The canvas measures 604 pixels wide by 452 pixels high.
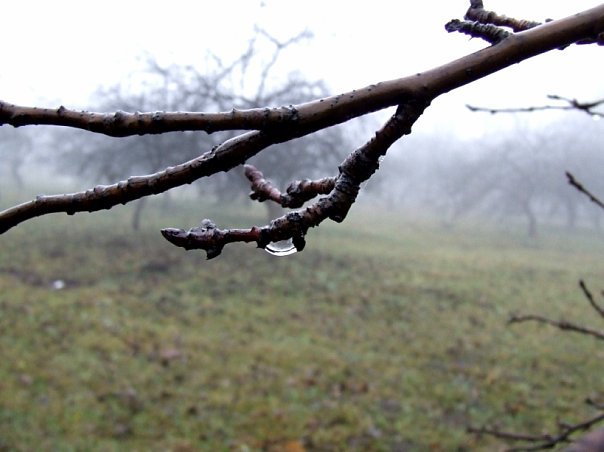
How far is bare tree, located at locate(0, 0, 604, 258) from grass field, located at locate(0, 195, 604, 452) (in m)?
5.10

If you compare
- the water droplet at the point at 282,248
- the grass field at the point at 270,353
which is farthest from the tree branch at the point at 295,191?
the grass field at the point at 270,353

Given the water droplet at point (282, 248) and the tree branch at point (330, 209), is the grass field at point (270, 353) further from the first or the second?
the tree branch at point (330, 209)

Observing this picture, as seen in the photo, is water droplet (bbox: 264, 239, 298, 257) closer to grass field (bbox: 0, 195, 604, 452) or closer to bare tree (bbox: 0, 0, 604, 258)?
bare tree (bbox: 0, 0, 604, 258)

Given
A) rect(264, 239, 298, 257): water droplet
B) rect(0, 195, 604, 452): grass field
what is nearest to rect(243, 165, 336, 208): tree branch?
rect(264, 239, 298, 257): water droplet

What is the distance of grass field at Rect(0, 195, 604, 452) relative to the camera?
5703 mm

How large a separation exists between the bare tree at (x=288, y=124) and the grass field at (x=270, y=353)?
16.7 feet

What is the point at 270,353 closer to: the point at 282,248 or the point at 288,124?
the point at 282,248

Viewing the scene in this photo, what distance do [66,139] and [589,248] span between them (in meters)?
28.3

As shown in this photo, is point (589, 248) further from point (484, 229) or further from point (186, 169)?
point (186, 169)

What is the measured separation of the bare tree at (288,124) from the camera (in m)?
0.70

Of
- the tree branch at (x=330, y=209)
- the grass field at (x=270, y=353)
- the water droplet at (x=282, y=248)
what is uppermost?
the tree branch at (x=330, y=209)

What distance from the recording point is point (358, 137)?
19469 millimetres

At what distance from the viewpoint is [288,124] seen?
71 cm

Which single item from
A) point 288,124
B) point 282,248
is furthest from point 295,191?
point 288,124
